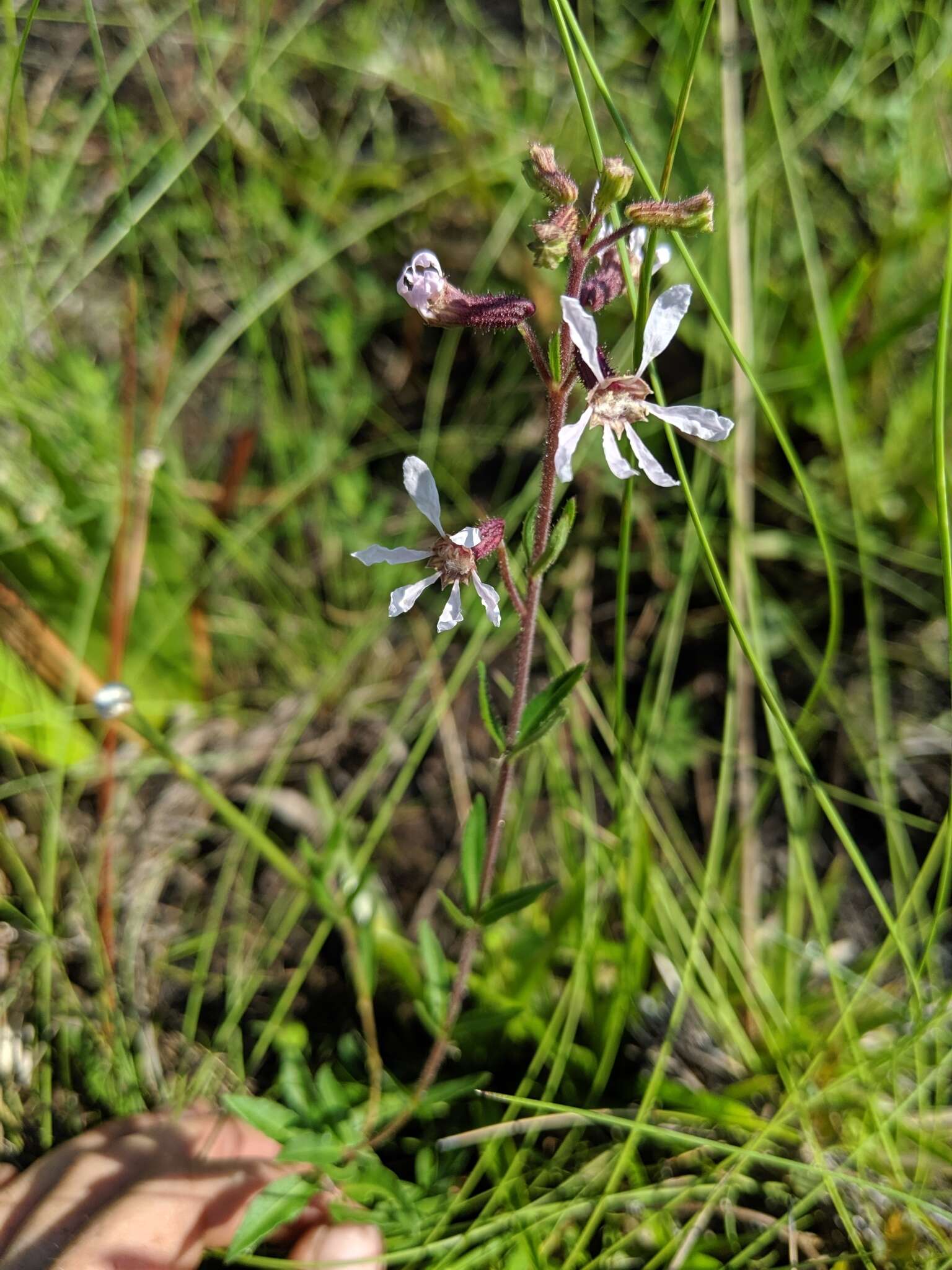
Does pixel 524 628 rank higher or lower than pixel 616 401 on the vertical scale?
lower

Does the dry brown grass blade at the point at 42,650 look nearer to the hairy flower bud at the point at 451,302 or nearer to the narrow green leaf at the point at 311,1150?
the narrow green leaf at the point at 311,1150

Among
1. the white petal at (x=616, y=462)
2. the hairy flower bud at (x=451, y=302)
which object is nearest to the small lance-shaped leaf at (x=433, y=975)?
the white petal at (x=616, y=462)

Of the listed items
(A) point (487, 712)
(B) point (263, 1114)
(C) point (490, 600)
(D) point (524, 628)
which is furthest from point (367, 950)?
(C) point (490, 600)

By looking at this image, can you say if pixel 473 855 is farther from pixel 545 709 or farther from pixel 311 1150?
pixel 311 1150

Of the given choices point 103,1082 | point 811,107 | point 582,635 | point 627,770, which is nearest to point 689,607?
point 582,635

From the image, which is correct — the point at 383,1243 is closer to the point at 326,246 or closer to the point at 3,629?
the point at 3,629

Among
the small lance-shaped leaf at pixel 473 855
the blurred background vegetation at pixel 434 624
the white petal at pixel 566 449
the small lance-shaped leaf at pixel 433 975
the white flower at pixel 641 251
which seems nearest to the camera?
the white petal at pixel 566 449

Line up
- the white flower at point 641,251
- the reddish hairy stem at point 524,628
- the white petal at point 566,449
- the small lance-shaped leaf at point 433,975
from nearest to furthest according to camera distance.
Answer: the white petal at point 566,449 → the reddish hairy stem at point 524,628 → the white flower at point 641,251 → the small lance-shaped leaf at point 433,975
